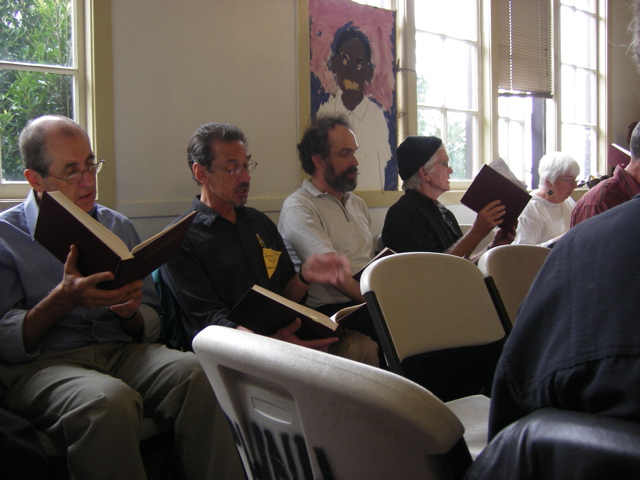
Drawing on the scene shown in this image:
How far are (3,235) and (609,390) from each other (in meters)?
1.80

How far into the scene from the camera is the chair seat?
1348mm

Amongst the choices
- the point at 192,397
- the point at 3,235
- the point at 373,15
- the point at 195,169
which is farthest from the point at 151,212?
the point at 373,15

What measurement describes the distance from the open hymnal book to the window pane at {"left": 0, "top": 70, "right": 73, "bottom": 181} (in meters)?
1.30

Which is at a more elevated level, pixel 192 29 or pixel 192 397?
pixel 192 29

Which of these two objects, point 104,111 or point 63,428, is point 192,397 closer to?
point 63,428

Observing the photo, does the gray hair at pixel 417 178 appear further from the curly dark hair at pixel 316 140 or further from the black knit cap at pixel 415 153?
the curly dark hair at pixel 316 140

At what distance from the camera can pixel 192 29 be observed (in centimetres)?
268

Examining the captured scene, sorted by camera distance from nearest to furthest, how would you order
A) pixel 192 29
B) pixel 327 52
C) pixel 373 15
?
pixel 192 29 → pixel 327 52 → pixel 373 15

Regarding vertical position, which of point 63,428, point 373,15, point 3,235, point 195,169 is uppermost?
point 373,15

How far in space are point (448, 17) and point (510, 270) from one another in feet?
11.0

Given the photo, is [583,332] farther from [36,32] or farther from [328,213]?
[36,32]

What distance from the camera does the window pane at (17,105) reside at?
228cm

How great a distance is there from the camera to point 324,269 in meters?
2.23

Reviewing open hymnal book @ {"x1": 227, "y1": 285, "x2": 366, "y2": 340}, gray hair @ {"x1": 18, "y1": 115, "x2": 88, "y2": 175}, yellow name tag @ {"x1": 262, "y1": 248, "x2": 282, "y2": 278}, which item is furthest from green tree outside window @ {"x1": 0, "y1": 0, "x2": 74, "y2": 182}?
open hymnal book @ {"x1": 227, "y1": 285, "x2": 366, "y2": 340}
